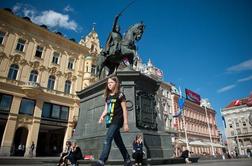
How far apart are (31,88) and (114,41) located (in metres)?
17.5

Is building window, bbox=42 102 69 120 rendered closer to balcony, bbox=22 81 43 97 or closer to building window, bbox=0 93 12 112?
balcony, bbox=22 81 43 97

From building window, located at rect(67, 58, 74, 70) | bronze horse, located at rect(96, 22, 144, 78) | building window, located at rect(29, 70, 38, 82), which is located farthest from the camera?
building window, located at rect(67, 58, 74, 70)

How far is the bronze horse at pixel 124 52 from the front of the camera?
8375 millimetres

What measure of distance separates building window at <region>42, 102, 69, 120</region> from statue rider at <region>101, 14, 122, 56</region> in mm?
18363

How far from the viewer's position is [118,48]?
8.63 m

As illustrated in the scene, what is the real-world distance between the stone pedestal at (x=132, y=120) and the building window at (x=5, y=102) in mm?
16429

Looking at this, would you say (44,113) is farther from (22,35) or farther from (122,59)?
(122,59)

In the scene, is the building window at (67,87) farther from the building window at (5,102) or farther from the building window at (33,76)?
the building window at (5,102)

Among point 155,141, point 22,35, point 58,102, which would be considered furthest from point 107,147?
point 22,35

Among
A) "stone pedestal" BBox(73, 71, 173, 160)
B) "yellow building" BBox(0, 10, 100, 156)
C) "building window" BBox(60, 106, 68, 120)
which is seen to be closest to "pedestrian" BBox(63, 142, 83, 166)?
"stone pedestal" BBox(73, 71, 173, 160)

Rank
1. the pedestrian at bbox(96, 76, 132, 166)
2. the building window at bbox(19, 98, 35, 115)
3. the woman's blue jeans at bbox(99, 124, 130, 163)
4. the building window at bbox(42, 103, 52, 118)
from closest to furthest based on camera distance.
Result: 1. the woman's blue jeans at bbox(99, 124, 130, 163)
2. the pedestrian at bbox(96, 76, 132, 166)
3. the building window at bbox(19, 98, 35, 115)
4. the building window at bbox(42, 103, 52, 118)

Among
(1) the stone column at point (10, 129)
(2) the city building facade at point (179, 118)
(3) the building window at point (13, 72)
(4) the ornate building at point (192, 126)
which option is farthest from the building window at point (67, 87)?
(4) the ornate building at point (192, 126)

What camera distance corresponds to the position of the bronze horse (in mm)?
8375

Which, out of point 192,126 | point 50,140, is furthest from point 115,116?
point 192,126
